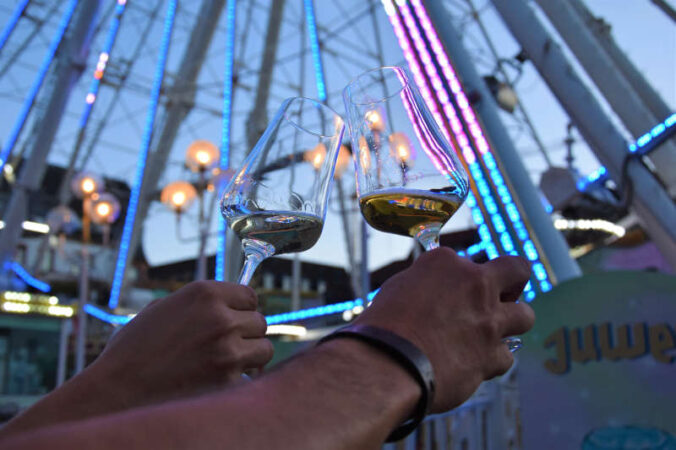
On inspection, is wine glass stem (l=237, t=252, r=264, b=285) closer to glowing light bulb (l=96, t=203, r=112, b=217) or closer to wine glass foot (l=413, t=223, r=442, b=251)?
wine glass foot (l=413, t=223, r=442, b=251)

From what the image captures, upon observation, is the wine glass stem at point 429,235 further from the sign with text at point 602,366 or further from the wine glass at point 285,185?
the sign with text at point 602,366

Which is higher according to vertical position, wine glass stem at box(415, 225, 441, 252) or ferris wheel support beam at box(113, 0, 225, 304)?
ferris wheel support beam at box(113, 0, 225, 304)

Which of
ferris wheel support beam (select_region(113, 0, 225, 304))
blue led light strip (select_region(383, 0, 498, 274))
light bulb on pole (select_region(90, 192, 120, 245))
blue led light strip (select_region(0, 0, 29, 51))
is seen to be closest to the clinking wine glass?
blue led light strip (select_region(383, 0, 498, 274))

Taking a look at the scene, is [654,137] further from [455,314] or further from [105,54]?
[105,54]

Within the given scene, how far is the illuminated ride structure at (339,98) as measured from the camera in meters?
2.47

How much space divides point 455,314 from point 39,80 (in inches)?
319

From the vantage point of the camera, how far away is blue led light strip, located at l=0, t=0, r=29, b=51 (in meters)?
6.86

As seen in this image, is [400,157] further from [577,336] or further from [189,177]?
[189,177]

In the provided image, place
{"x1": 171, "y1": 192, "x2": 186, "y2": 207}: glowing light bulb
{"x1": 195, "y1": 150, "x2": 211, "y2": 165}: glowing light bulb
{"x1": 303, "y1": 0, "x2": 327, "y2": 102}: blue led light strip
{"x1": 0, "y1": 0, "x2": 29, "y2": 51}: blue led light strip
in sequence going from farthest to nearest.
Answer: {"x1": 0, "y1": 0, "x2": 29, "y2": 51}: blue led light strip → {"x1": 171, "y1": 192, "x2": 186, "y2": 207}: glowing light bulb → {"x1": 195, "y1": 150, "x2": 211, "y2": 165}: glowing light bulb → {"x1": 303, "y1": 0, "x2": 327, "y2": 102}: blue led light strip

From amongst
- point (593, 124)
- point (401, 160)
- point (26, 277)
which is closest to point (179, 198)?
point (593, 124)

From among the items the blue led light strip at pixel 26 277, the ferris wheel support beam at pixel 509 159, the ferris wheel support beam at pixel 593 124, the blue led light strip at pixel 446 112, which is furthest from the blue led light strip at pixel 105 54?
the ferris wheel support beam at pixel 593 124

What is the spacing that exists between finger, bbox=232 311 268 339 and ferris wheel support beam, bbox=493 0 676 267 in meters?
2.20

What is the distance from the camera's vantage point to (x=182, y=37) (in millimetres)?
12125

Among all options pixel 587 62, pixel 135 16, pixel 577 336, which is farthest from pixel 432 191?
pixel 135 16
